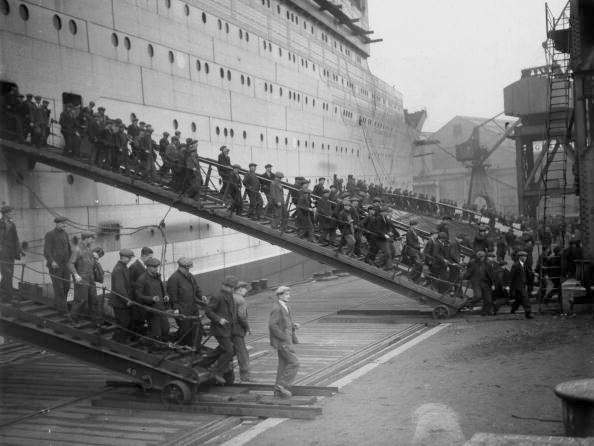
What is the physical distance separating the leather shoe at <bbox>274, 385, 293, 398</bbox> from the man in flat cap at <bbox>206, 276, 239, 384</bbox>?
715 mm

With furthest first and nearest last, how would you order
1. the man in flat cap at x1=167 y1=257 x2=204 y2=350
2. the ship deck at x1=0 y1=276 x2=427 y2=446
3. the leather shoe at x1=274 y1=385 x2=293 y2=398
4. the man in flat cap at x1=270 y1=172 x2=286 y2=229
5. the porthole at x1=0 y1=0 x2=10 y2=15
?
the man in flat cap at x1=270 y1=172 x2=286 y2=229 → the porthole at x1=0 y1=0 x2=10 y2=15 → the man in flat cap at x1=167 y1=257 x2=204 y2=350 → the leather shoe at x1=274 y1=385 x2=293 y2=398 → the ship deck at x1=0 y1=276 x2=427 y2=446

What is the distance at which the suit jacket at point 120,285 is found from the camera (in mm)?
6723

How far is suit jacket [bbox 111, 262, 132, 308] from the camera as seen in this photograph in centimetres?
672

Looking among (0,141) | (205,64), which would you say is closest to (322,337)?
(0,141)

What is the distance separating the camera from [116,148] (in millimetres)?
10766

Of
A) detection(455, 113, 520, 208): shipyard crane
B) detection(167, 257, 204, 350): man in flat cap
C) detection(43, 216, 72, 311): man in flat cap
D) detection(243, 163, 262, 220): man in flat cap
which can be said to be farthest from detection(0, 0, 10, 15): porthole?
detection(455, 113, 520, 208): shipyard crane

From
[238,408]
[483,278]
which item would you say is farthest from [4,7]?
[483,278]

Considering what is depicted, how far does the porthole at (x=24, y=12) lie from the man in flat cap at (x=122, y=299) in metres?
6.42

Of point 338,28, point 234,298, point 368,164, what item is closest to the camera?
point 234,298

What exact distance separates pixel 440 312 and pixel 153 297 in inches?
240

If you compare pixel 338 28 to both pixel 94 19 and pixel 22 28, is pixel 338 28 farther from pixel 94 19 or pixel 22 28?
pixel 22 28

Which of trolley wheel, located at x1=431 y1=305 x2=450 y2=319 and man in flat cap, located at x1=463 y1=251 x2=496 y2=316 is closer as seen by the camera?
man in flat cap, located at x1=463 y1=251 x2=496 y2=316

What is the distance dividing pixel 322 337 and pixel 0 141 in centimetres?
631

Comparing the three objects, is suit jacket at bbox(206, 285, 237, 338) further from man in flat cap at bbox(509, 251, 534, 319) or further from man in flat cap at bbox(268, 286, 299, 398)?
man in flat cap at bbox(509, 251, 534, 319)
